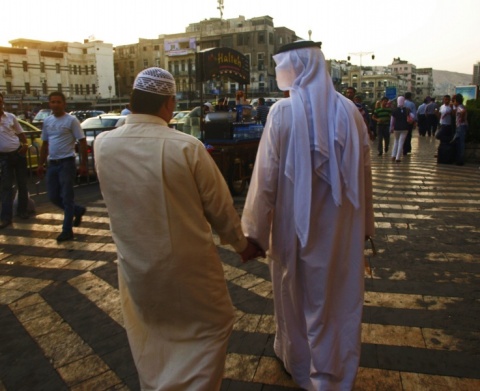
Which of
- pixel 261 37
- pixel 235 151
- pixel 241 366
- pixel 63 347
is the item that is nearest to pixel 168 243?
pixel 241 366

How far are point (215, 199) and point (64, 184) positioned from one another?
401cm

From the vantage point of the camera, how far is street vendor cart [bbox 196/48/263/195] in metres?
7.21

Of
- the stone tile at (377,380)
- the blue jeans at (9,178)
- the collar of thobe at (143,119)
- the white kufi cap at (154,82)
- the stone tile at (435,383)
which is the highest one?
the white kufi cap at (154,82)

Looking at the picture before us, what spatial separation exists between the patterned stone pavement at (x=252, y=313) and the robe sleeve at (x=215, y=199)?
101cm

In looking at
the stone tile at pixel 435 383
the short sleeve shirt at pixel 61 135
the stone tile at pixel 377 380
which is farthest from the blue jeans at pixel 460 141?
the stone tile at pixel 377 380

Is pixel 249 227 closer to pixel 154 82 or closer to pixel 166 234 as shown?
pixel 166 234

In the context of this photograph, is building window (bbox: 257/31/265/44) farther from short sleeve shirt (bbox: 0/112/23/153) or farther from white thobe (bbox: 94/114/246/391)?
white thobe (bbox: 94/114/246/391)

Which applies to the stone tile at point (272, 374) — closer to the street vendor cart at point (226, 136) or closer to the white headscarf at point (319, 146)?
the white headscarf at point (319, 146)

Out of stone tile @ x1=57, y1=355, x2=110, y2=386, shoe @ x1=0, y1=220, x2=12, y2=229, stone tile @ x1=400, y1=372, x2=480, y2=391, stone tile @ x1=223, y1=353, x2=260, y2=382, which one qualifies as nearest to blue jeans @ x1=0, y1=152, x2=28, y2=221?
shoe @ x1=0, y1=220, x2=12, y2=229

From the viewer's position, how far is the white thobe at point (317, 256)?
2234 mm

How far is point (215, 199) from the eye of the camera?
1932mm

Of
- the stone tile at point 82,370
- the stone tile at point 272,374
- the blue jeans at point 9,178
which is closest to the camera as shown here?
the stone tile at point 272,374

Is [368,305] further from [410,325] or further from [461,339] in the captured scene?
[461,339]

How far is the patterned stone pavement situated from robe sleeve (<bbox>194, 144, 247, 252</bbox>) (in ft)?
3.33
